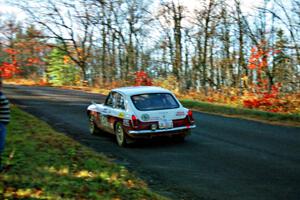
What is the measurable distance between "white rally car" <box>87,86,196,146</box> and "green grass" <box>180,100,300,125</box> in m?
5.70

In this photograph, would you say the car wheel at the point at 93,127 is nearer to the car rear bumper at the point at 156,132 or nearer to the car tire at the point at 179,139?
the car rear bumper at the point at 156,132

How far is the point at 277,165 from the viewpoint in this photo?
7.77m

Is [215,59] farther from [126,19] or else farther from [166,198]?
[166,198]

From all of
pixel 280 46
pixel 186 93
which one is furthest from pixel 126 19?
pixel 280 46

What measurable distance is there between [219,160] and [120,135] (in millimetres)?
3241

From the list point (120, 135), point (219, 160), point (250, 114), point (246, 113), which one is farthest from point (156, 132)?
point (246, 113)

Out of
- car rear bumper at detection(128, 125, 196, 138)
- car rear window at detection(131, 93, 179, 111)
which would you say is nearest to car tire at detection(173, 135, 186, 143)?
car rear bumper at detection(128, 125, 196, 138)

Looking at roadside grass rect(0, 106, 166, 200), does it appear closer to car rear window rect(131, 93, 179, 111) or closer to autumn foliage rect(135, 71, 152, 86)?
car rear window rect(131, 93, 179, 111)

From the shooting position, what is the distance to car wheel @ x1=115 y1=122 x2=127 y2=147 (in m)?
10.3

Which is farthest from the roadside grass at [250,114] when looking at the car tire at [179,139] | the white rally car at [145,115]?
the white rally car at [145,115]

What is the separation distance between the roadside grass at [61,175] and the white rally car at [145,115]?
1.48m

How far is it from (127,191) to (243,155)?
3851 millimetres

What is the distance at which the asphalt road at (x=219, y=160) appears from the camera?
6340 mm

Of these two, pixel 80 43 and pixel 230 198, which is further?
pixel 80 43
